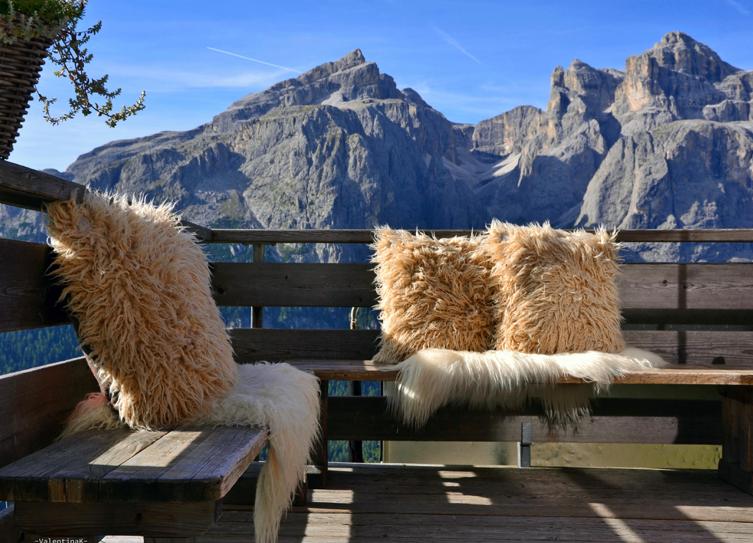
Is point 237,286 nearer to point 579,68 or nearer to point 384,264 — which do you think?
point 384,264

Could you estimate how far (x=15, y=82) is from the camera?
5.02 feet

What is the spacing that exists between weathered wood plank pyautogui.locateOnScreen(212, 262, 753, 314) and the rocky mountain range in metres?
55.4

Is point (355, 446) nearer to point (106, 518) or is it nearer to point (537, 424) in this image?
point (537, 424)

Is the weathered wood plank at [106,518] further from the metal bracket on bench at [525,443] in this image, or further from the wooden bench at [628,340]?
the metal bracket on bench at [525,443]

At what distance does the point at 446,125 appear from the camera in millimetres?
81562

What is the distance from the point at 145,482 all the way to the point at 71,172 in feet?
229

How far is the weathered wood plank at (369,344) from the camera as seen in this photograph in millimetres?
2680

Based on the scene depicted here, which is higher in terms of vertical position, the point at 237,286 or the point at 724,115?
the point at 724,115

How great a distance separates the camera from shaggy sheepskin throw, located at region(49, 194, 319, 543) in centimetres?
148

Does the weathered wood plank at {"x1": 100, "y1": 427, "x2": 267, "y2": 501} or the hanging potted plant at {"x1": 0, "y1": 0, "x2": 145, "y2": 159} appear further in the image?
the hanging potted plant at {"x1": 0, "y1": 0, "x2": 145, "y2": 159}

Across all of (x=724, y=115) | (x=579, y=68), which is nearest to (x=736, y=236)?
(x=724, y=115)

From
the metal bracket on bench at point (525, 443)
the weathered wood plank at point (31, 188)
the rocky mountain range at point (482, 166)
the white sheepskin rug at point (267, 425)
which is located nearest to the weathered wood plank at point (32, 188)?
the weathered wood plank at point (31, 188)

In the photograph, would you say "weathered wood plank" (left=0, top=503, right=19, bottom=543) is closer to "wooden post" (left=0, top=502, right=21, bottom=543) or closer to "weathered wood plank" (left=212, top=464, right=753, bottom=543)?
"wooden post" (left=0, top=502, right=21, bottom=543)

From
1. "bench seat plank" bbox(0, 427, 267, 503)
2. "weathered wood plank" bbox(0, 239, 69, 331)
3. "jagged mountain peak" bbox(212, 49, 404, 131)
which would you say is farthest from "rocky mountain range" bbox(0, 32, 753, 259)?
"bench seat plank" bbox(0, 427, 267, 503)
